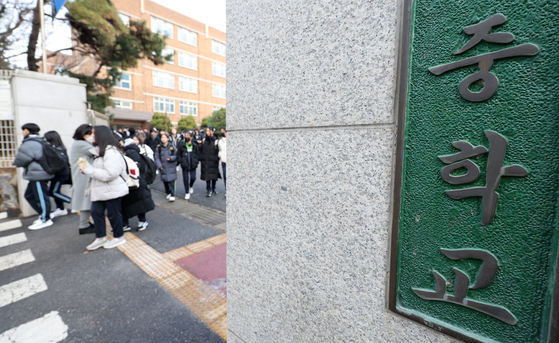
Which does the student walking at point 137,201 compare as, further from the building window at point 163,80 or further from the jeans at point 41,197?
the building window at point 163,80

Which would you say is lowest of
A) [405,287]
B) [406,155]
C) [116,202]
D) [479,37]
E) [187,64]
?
[116,202]

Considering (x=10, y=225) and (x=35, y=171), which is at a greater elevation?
(x=35, y=171)

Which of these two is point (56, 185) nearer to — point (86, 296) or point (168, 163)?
point (168, 163)

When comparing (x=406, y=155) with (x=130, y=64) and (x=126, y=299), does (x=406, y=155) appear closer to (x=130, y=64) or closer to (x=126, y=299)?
(x=126, y=299)

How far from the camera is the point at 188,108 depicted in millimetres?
37438

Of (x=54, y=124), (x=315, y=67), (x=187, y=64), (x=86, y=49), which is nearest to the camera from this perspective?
(x=315, y=67)

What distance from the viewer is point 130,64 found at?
Answer: 1135 centimetres

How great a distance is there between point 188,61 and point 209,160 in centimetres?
3473

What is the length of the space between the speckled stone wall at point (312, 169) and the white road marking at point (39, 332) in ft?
5.63

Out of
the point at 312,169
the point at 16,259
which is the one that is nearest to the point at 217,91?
the point at 16,259

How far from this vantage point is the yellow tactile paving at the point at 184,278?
101 inches

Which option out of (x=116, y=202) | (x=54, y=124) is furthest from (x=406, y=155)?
(x=54, y=124)

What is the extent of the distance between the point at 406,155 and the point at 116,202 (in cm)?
425

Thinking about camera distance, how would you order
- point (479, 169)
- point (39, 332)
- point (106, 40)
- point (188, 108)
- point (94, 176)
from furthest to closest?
point (188, 108) → point (106, 40) → point (94, 176) → point (39, 332) → point (479, 169)
